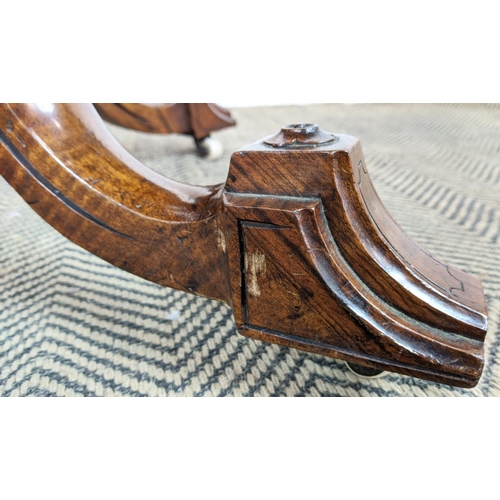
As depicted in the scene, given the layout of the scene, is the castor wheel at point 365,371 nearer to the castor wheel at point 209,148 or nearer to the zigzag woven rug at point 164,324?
the zigzag woven rug at point 164,324

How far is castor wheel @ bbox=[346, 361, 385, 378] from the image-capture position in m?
0.38

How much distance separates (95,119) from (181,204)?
114 millimetres

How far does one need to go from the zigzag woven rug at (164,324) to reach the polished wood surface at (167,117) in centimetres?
16

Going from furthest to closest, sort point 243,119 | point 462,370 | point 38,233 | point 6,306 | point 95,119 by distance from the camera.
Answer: point 243,119, point 38,233, point 6,306, point 95,119, point 462,370

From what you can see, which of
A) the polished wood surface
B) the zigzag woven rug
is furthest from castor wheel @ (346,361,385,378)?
the polished wood surface

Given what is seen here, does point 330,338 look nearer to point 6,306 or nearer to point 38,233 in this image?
point 6,306

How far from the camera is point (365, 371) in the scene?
0.39 metres

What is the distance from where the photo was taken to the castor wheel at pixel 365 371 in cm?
38

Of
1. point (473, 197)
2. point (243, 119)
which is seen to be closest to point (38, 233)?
point (473, 197)

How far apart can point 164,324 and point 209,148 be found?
25.4 inches

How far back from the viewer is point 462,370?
28 cm

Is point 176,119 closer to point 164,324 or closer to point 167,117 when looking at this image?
point 167,117

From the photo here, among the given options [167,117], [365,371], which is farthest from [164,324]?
[167,117]

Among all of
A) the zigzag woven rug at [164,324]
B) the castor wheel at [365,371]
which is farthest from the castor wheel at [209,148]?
the castor wheel at [365,371]
